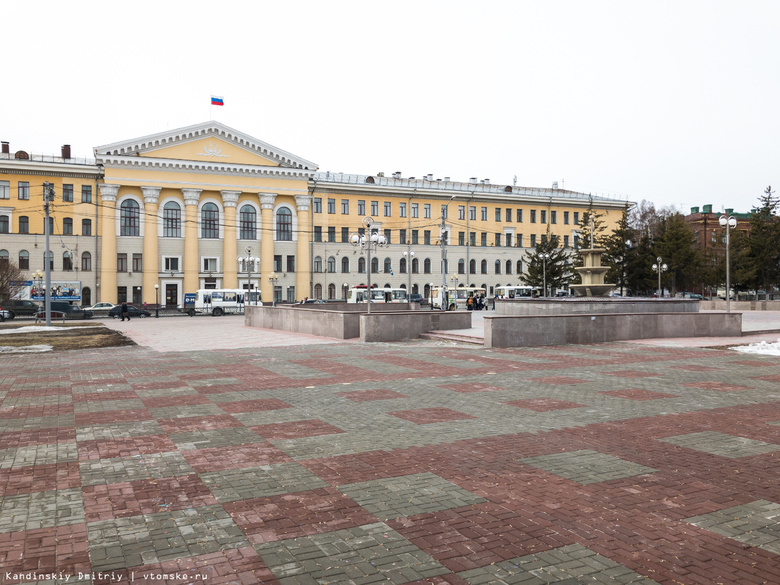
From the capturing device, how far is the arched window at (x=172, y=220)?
67.2m

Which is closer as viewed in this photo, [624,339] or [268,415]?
[268,415]

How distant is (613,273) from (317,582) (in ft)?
224

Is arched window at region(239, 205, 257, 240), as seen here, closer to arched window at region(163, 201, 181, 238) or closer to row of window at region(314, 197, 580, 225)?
arched window at region(163, 201, 181, 238)

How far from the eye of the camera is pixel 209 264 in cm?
6906

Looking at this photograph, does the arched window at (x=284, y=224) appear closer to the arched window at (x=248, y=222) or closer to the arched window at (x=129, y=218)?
the arched window at (x=248, y=222)

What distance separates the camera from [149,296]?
65625 millimetres

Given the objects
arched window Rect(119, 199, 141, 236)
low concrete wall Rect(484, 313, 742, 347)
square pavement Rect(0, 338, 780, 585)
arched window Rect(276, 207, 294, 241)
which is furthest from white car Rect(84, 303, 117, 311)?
square pavement Rect(0, 338, 780, 585)

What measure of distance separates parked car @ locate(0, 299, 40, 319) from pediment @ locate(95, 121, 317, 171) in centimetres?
1708

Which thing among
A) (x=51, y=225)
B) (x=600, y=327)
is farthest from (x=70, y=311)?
(x=600, y=327)

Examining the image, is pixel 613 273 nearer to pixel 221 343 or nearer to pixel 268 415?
pixel 221 343

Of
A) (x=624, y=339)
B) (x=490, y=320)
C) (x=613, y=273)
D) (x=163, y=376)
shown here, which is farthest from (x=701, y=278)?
(x=163, y=376)

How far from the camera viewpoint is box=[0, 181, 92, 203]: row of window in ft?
205

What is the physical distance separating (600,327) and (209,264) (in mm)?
54628

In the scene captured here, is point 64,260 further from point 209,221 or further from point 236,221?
point 236,221
